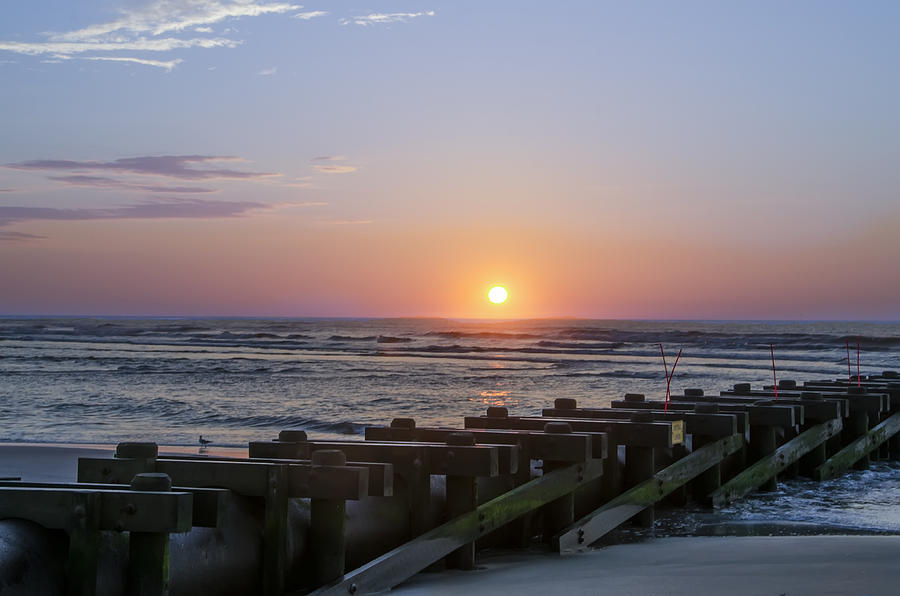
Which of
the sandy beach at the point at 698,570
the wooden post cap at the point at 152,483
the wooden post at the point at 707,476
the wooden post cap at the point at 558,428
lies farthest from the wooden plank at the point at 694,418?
the wooden post cap at the point at 152,483

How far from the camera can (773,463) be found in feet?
35.1

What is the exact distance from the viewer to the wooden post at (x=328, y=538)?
5.40 meters

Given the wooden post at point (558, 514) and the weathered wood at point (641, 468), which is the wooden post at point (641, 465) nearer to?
the weathered wood at point (641, 468)

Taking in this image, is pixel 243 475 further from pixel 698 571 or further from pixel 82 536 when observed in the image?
pixel 698 571

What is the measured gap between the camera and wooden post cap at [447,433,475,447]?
6457 mm

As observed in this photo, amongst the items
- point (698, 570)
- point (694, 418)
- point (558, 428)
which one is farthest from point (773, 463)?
point (698, 570)

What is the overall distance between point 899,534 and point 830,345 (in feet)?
196

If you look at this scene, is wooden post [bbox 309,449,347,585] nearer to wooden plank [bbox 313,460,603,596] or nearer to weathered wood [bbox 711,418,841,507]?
wooden plank [bbox 313,460,603,596]

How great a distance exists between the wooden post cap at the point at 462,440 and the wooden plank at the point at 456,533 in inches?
18.5

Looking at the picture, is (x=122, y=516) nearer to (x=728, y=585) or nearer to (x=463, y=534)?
(x=463, y=534)

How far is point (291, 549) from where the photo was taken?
538 centimetres

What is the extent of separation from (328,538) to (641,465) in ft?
13.4

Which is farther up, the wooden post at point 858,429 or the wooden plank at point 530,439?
the wooden plank at point 530,439

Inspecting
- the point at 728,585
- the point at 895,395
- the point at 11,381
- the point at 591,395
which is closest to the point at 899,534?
the point at 728,585
